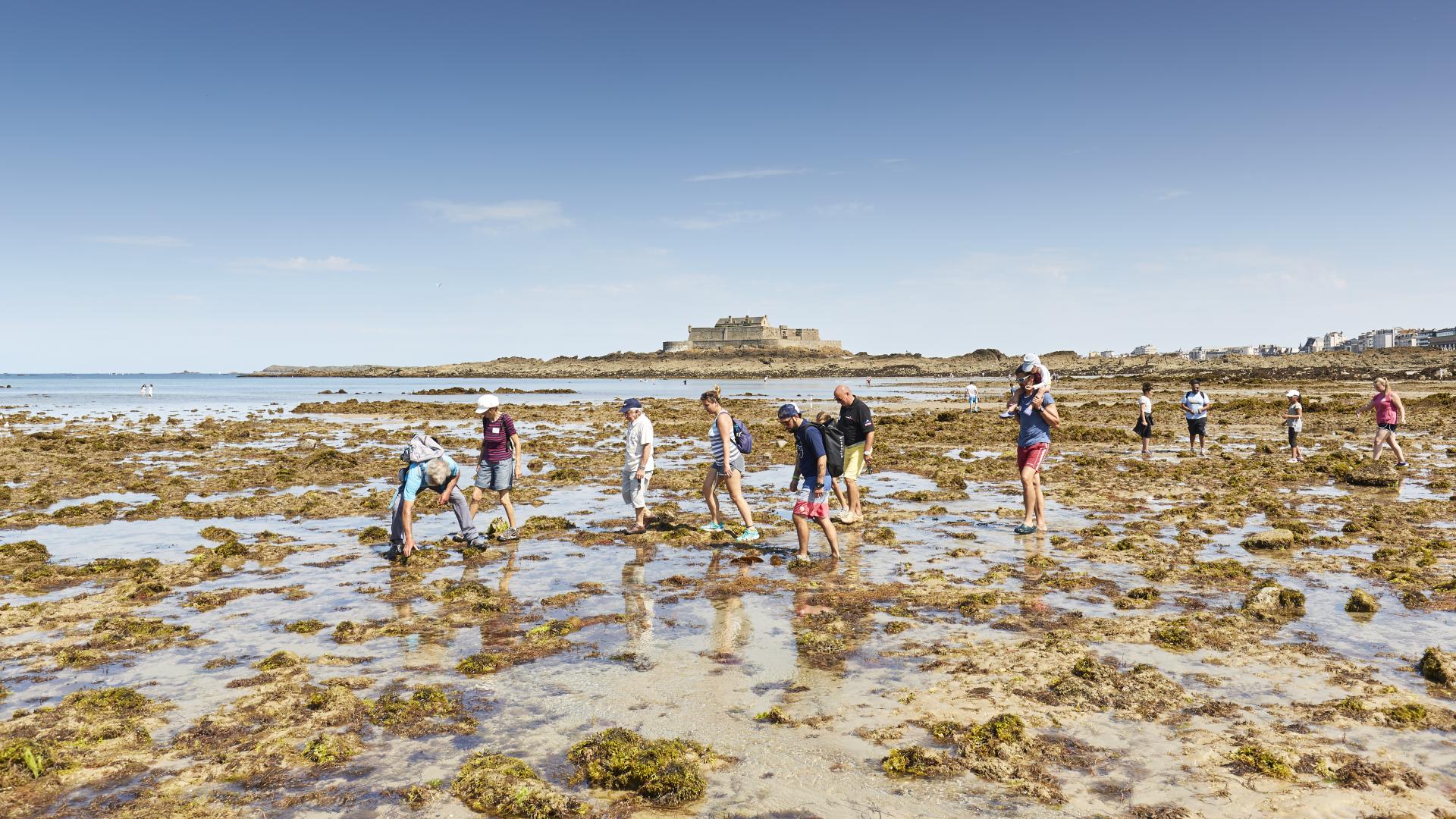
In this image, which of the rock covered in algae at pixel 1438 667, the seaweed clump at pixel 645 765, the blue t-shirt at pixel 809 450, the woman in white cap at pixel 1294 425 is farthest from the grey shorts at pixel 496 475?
the woman in white cap at pixel 1294 425

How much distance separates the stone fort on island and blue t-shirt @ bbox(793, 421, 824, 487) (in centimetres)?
15898

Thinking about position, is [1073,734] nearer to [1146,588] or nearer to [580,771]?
[580,771]

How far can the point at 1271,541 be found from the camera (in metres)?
10.7

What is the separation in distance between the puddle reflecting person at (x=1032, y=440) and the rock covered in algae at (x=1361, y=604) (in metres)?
3.88

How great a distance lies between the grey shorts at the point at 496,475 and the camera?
1196 cm

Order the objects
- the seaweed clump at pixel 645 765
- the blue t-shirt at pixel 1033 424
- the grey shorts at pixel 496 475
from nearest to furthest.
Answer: the seaweed clump at pixel 645 765 < the blue t-shirt at pixel 1033 424 < the grey shorts at pixel 496 475

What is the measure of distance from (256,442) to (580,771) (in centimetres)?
2915

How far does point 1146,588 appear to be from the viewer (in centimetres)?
888

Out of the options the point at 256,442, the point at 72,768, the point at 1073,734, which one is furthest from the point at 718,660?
the point at 256,442

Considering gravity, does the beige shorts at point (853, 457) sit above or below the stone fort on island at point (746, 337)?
below

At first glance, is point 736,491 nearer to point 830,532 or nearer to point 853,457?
point 830,532

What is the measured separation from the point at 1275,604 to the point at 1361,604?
0.75 meters

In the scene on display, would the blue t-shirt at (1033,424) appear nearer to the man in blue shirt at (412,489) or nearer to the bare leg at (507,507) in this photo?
the bare leg at (507,507)

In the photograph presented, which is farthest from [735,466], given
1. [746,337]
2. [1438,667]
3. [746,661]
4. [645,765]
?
[746,337]
